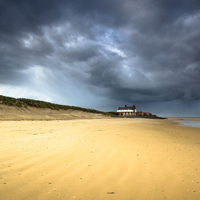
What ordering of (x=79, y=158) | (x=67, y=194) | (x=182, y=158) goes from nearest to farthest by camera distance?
(x=67, y=194) < (x=79, y=158) < (x=182, y=158)

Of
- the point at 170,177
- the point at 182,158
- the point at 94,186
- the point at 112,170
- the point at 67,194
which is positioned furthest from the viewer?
the point at 182,158

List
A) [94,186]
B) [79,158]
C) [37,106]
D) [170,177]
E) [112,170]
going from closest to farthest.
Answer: [94,186], [170,177], [112,170], [79,158], [37,106]

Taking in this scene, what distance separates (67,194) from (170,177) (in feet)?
7.67

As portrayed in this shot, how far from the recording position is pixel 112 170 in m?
3.58

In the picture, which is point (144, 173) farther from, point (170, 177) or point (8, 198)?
point (8, 198)

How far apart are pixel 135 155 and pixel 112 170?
150 cm

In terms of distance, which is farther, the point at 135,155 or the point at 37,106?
the point at 37,106

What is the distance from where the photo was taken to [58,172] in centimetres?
335

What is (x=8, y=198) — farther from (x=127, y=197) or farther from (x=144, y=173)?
(x=144, y=173)

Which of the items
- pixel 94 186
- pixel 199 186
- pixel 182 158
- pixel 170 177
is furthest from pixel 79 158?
pixel 182 158

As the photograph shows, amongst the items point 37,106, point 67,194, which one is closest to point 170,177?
point 67,194

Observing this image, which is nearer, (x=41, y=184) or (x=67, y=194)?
(x=67, y=194)

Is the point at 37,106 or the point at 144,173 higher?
the point at 37,106

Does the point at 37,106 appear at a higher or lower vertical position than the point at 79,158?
higher
